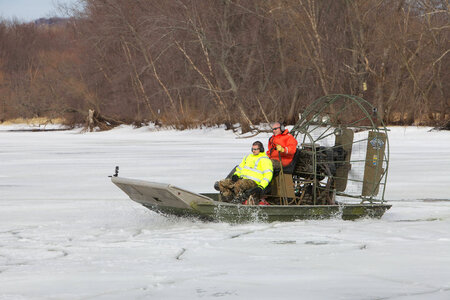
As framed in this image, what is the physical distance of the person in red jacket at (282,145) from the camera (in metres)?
8.62

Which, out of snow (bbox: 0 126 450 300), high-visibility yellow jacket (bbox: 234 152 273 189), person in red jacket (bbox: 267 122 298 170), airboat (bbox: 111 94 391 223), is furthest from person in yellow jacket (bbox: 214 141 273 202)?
snow (bbox: 0 126 450 300)

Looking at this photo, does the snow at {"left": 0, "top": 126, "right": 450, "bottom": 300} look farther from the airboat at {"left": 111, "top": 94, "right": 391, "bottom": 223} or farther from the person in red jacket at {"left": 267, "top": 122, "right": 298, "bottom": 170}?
the person in red jacket at {"left": 267, "top": 122, "right": 298, "bottom": 170}

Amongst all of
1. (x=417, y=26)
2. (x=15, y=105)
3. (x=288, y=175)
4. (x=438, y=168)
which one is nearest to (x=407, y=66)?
(x=417, y=26)

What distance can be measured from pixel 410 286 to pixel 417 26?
27.4m

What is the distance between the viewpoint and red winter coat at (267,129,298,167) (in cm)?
862

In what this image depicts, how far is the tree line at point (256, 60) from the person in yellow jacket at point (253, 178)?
734 inches

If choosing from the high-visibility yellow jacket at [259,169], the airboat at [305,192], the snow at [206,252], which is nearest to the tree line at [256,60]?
the airboat at [305,192]

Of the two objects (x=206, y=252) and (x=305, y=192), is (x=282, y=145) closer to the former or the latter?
(x=305, y=192)

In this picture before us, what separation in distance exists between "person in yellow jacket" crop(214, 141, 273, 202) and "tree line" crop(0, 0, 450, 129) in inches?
734

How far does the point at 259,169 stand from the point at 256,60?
26.7m

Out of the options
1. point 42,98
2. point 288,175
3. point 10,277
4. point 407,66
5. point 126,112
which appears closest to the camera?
point 10,277

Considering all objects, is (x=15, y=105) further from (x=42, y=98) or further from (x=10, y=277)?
(x=10, y=277)

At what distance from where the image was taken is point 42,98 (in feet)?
155

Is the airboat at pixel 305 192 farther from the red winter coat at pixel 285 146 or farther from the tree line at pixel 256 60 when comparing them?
the tree line at pixel 256 60
